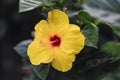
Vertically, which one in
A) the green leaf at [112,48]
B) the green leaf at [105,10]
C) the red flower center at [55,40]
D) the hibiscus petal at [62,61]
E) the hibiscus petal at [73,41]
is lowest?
the hibiscus petal at [62,61]

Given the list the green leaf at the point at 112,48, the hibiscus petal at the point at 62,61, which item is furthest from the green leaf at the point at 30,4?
the green leaf at the point at 112,48

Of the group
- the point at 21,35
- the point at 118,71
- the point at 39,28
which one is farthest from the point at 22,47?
the point at 21,35

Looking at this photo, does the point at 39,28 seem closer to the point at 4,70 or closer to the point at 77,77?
the point at 77,77

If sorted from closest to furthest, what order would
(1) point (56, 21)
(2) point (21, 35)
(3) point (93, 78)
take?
1. (1) point (56, 21)
2. (3) point (93, 78)
3. (2) point (21, 35)

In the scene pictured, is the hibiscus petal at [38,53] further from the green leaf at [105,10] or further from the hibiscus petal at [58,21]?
the green leaf at [105,10]

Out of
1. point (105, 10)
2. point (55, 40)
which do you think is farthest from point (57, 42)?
point (105, 10)

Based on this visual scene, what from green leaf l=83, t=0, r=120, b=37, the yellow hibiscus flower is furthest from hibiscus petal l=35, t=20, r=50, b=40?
green leaf l=83, t=0, r=120, b=37

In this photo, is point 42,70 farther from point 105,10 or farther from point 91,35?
point 105,10

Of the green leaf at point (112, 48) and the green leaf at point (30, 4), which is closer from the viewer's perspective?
the green leaf at point (112, 48)
